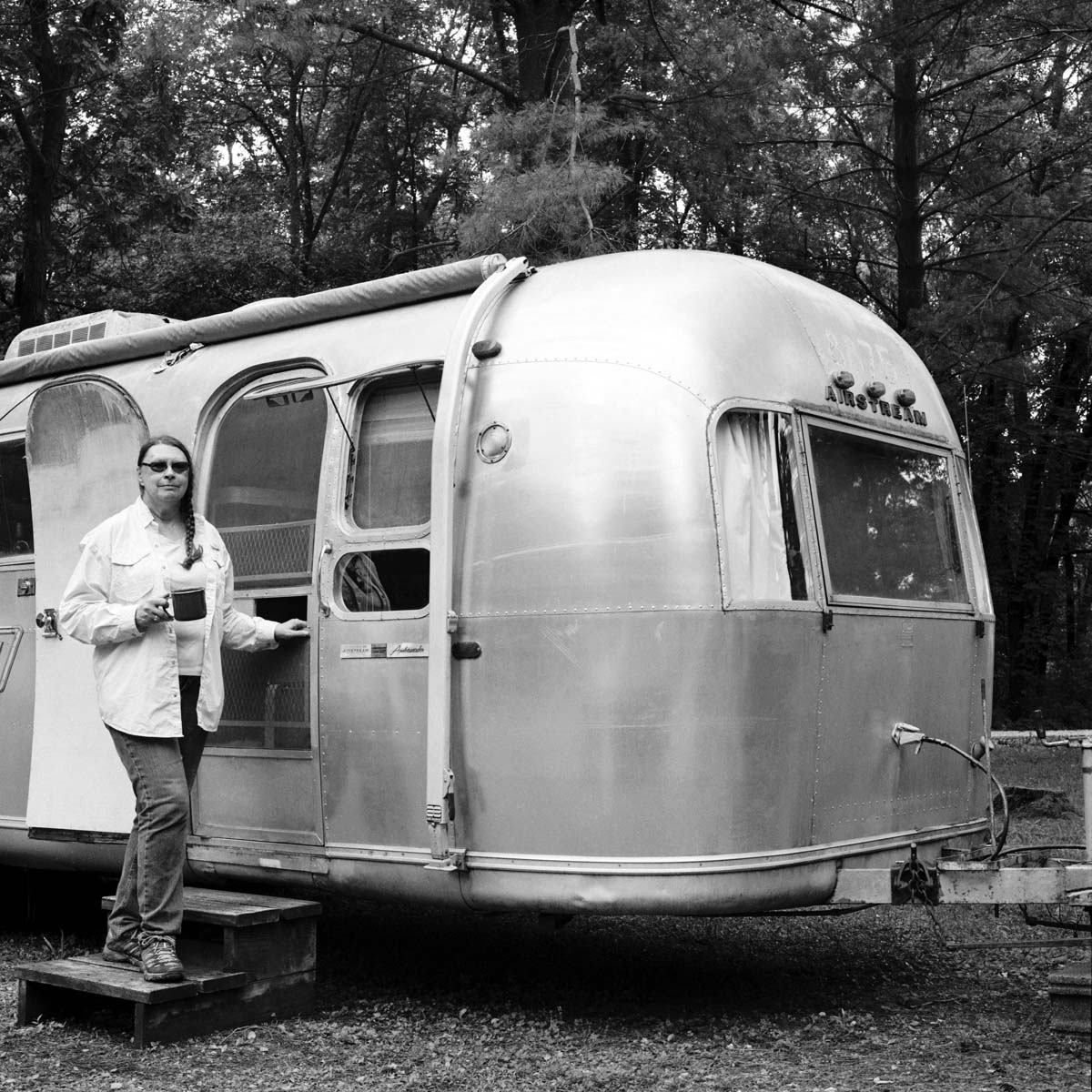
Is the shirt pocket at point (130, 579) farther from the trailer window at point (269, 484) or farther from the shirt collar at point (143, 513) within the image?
the trailer window at point (269, 484)

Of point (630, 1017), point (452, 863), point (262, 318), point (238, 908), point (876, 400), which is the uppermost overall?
point (262, 318)

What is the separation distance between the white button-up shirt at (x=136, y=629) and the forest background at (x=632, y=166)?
6.21 m

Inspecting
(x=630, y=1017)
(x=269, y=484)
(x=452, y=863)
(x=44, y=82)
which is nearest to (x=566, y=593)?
(x=452, y=863)

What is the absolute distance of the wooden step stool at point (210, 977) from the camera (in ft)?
17.1

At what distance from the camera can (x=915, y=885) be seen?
17.1ft

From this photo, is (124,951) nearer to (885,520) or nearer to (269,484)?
(269,484)

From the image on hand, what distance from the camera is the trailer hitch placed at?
17.0 ft

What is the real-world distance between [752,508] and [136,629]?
2318 mm

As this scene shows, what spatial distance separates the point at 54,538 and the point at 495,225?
5622 millimetres

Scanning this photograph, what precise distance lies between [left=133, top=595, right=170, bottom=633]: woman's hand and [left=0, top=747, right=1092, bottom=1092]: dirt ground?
5.07ft

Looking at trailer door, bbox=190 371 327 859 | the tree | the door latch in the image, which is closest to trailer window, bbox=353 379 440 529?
trailer door, bbox=190 371 327 859

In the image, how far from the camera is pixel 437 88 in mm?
20406

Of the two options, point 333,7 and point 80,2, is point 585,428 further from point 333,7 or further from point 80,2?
point 80,2

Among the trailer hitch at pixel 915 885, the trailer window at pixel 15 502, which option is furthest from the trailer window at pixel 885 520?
the trailer window at pixel 15 502
